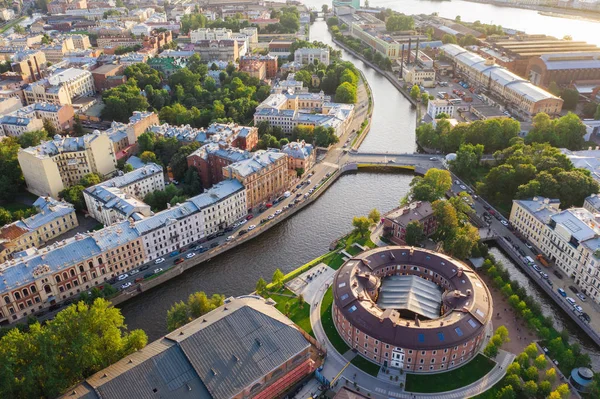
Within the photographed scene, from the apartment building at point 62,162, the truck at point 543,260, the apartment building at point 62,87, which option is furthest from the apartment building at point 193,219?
the apartment building at point 62,87

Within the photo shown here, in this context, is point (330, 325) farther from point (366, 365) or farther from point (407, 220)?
point (407, 220)

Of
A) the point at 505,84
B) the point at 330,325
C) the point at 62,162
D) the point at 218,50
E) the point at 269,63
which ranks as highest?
the point at 218,50

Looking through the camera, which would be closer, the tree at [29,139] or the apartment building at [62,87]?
the tree at [29,139]

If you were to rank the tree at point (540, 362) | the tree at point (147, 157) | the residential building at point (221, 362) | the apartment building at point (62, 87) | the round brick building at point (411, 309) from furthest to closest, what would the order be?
the apartment building at point (62, 87) < the tree at point (147, 157) < the round brick building at point (411, 309) < the tree at point (540, 362) < the residential building at point (221, 362)

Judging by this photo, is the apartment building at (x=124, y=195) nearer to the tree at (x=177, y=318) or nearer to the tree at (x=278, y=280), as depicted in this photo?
the tree at (x=177, y=318)

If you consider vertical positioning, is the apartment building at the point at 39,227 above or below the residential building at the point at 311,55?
below

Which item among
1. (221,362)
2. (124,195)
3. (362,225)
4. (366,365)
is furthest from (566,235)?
(124,195)

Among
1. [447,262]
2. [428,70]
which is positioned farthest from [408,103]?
A: [447,262]
